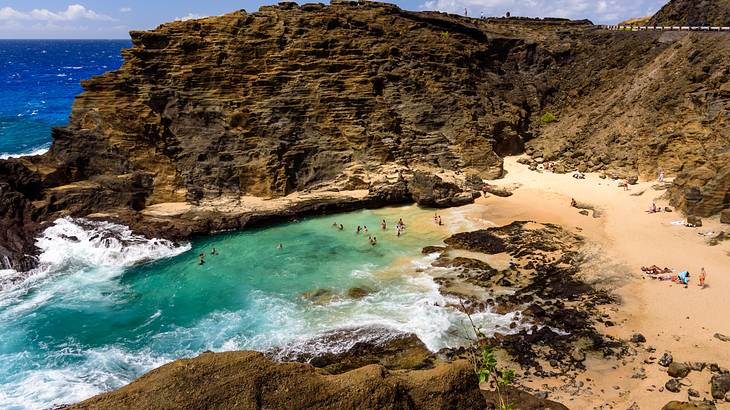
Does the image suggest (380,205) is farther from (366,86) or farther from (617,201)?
(617,201)

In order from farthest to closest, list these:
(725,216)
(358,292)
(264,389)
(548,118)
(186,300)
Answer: (548,118)
(725,216)
(186,300)
(358,292)
(264,389)

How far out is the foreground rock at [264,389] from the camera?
711 centimetres

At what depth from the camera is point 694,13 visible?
5034cm

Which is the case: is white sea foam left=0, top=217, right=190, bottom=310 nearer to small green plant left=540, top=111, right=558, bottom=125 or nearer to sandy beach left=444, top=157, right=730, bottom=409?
sandy beach left=444, top=157, right=730, bottom=409

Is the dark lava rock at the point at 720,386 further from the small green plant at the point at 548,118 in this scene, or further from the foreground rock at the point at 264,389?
the small green plant at the point at 548,118

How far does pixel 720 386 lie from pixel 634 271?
951cm

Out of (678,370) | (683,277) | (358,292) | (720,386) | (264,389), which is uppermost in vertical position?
(264,389)

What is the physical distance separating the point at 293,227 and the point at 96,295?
12.5 m

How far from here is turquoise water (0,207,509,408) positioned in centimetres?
1959

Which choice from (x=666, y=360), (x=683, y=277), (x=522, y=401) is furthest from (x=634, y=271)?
(x=522, y=401)

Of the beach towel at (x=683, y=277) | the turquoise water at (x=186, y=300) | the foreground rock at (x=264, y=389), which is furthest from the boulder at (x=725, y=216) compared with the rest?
the foreground rock at (x=264, y=389)

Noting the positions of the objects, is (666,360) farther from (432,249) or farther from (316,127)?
(316,127)

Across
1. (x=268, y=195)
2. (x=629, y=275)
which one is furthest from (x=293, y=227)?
(x=629, y=275)

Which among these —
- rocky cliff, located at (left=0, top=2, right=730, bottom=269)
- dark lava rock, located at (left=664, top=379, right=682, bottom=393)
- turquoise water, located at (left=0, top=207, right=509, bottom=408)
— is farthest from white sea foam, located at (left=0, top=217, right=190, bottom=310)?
dark lava rock, located at (left=664, top=379, right=682, bottom=393)
